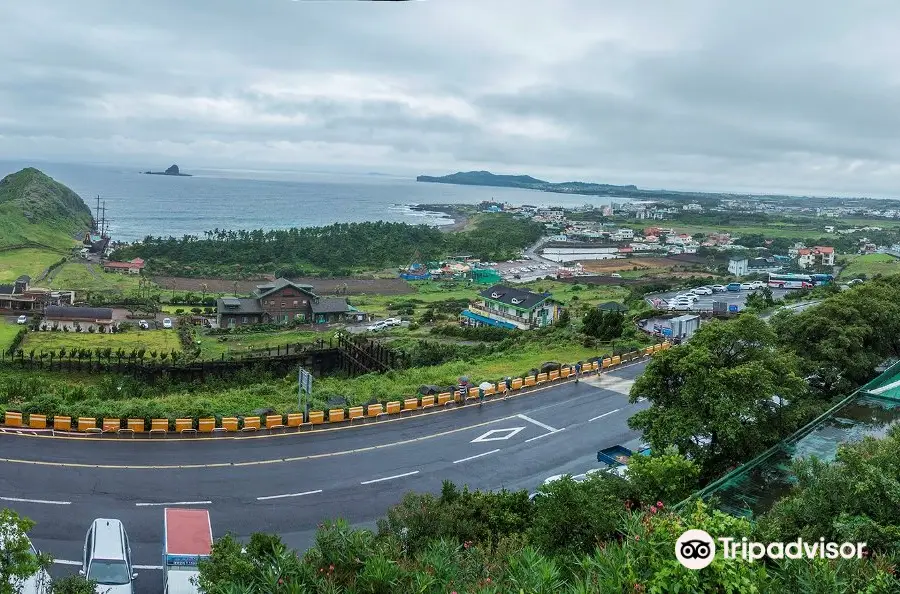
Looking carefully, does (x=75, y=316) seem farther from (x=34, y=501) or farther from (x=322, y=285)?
(x=34, y=501)

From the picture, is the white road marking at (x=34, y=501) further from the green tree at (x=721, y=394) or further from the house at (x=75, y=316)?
the house at (x=75, y=316)

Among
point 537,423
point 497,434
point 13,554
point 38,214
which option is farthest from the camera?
point 38,214

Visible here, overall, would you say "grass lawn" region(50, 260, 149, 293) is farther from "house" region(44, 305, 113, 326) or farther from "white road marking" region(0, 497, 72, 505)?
"white road marking" region(0, 497, 72, 505)

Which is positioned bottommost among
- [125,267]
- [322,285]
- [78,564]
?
[322,285]

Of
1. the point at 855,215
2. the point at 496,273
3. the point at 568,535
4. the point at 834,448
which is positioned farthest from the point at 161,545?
the point at 855,215

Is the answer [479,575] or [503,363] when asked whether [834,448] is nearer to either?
[479,575]

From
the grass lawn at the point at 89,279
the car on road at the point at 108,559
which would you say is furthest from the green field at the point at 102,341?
the car on road at the point at 108,559

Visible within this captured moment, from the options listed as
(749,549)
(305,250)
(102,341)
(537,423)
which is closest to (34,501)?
(537,423)
